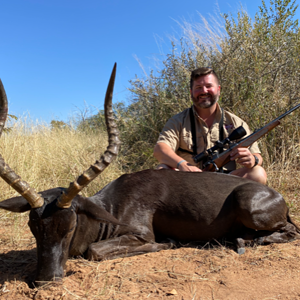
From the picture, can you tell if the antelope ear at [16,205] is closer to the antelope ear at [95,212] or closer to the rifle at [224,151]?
the antelope ear at [95,212]

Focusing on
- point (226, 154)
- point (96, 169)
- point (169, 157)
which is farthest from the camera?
point (169, 157)

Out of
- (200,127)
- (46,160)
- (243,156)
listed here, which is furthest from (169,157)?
(46,160)

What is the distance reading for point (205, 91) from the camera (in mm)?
5918

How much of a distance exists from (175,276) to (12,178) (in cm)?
189

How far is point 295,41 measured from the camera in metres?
8.55

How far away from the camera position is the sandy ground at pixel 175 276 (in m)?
2.93

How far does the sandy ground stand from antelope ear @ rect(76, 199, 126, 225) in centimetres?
52

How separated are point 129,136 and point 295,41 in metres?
5.28

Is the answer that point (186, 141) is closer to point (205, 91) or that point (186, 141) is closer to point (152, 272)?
point (205, 91)

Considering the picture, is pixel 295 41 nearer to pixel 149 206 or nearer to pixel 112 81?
pixel 149 206

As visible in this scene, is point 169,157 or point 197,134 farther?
point 197,134

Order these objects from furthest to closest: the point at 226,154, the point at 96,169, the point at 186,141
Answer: the point at 186,141 < the point at 226,154 < the point at 96,169

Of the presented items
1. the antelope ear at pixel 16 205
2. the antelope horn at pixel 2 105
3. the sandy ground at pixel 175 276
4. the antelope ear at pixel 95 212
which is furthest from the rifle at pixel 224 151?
the antelope horn at pixel 2 105

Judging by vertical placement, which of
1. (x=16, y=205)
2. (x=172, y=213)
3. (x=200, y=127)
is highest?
(x=200, y=127)
